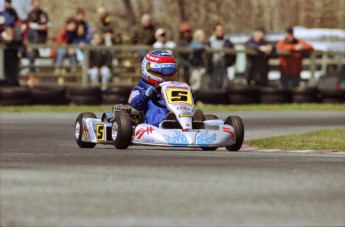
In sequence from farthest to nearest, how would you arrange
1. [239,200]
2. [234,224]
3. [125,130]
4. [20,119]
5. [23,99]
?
[23,99]
[20,119]
[125,130]
[239,200]
[234,224]

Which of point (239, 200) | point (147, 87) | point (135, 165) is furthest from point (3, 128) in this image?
point (239, 200)

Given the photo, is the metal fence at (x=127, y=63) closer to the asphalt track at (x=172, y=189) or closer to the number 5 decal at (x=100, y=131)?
the number 5 decal at (x=100, y=131)

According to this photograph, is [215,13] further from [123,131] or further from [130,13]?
[123,131]

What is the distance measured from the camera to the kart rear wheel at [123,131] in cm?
1198

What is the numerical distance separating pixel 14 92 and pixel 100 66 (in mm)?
2184

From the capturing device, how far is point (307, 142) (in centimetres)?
1345

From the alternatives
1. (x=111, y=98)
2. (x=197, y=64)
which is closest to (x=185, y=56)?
→ (x=197, y=64)

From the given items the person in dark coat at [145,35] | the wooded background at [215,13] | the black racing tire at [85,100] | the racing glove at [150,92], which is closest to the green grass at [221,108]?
the black racing tire at [85,100]

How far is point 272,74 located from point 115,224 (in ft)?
54.5

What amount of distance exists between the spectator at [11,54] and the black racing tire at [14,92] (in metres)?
0.83

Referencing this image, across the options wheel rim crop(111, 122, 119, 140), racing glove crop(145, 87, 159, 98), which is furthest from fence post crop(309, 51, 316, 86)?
wheel rim crop(111, 122, 119, 140)

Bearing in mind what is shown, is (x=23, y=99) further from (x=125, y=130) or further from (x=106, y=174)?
(x=106, y=174)

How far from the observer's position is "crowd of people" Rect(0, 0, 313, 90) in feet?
74.2

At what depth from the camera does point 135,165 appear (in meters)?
9.59
